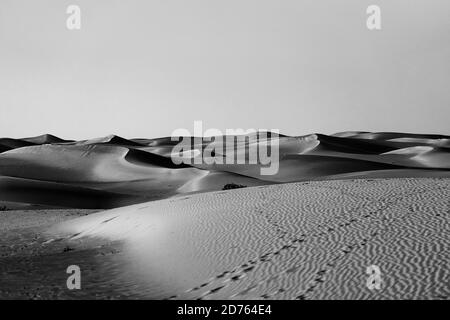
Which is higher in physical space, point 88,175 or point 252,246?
point 252,246

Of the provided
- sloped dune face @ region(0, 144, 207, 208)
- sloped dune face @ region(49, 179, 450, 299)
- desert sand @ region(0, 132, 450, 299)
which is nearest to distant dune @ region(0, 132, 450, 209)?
sloped dune face @ region(0, 144, 207, 208)

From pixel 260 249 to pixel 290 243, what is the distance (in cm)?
60

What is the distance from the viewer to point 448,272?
755 cm

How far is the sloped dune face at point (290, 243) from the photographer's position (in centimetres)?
775

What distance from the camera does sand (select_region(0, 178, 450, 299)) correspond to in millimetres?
7840

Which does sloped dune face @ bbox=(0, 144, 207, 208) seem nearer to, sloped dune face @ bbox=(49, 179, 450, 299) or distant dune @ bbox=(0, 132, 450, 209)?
distant dune @ bbox=(0, 132, 450, 209)

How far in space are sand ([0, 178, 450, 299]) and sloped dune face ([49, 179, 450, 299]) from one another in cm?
2

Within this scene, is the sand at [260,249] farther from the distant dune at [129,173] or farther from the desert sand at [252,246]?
the distant dune at [129,173]

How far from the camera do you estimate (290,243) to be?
9.73 m

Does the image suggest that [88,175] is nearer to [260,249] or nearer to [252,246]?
[252,246]

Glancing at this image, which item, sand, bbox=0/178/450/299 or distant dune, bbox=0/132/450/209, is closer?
sand, bbox=0/178/450/299

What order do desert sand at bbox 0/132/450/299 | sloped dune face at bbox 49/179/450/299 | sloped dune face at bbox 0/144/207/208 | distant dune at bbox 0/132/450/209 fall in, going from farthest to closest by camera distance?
distant dune at bbox 0/132/450/209 < sloped dune face at bbox 0/144/207/208 < desert sand at bbox 0/132/450/299 < sloped dune face at bbox 49/179/450/299

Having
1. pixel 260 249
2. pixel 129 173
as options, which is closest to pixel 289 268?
pixel 260 249
